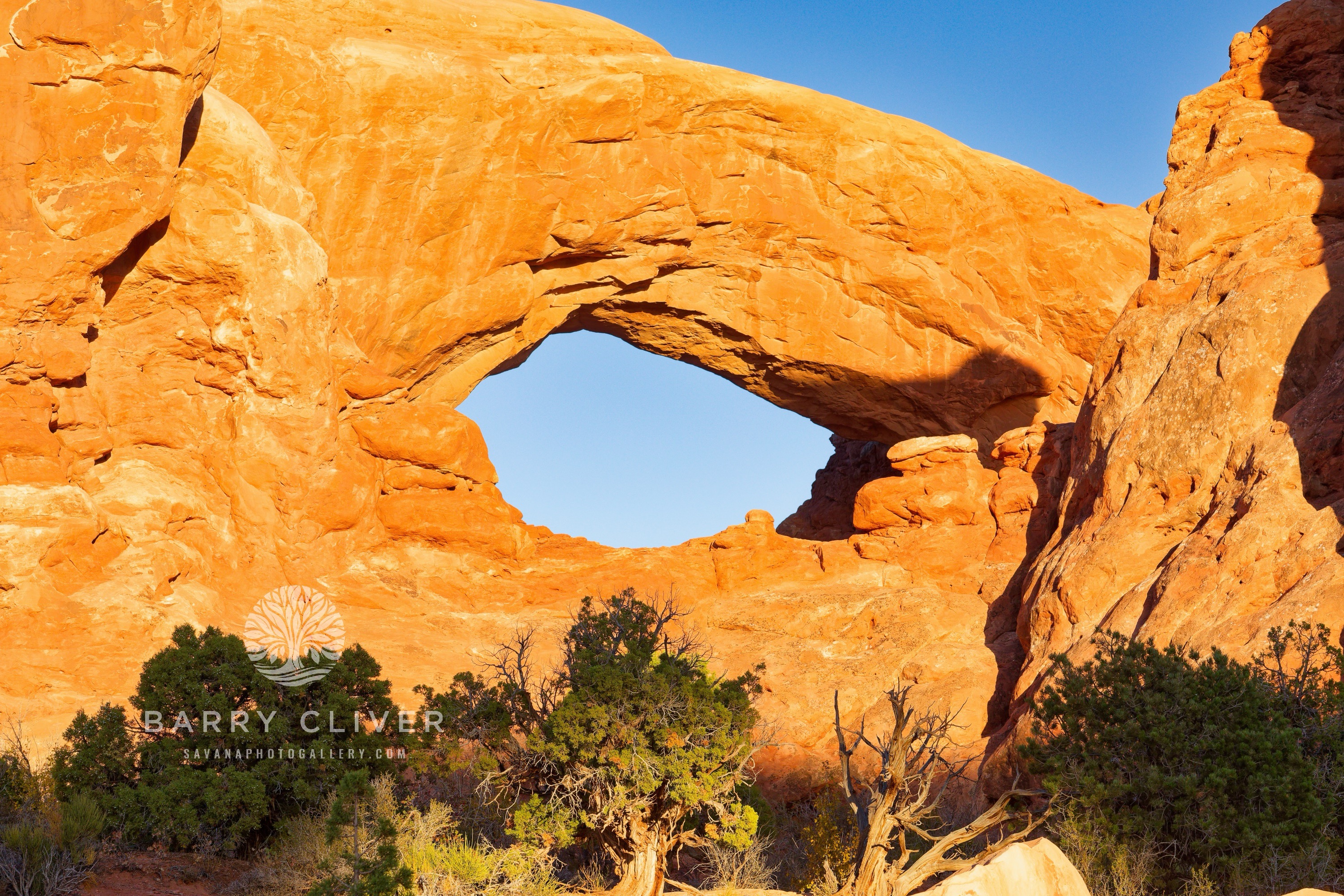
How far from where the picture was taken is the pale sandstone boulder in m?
9.20

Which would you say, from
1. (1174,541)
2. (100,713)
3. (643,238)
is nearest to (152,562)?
(100,713)

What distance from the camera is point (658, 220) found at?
30578 mm

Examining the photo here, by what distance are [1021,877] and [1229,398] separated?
12609mm

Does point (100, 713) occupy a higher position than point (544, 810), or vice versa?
point (100, 713)

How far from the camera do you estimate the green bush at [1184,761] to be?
41.5 feet

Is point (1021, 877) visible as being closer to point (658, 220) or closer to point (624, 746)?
point (624, 746)

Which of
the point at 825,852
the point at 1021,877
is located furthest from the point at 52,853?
the point at 1021,877

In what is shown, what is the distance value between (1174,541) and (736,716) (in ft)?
29.6

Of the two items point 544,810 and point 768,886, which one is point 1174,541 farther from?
point 544,810

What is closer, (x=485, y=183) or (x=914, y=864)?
(x=914, y=864)

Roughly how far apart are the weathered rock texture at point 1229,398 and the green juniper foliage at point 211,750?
1189cm

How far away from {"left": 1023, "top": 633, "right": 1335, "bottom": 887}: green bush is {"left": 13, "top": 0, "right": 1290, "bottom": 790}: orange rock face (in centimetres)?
253

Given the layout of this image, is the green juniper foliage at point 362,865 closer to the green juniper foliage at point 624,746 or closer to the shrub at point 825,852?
the green juniper foliage at point 624,746

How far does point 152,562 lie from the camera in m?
21.5
